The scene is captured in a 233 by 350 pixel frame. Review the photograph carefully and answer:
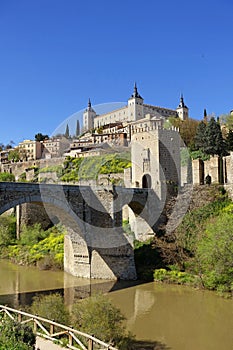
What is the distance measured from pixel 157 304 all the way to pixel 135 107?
200 ft

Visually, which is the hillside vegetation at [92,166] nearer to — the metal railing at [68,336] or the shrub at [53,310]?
the shrub at [53,310]

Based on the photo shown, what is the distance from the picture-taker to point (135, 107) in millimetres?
72688

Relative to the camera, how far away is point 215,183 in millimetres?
22719

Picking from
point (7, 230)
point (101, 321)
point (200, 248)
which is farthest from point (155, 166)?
point (101, 321)

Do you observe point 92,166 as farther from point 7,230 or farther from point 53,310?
point 53,310

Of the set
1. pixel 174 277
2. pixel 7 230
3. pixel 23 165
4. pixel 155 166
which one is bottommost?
pixel 174 277

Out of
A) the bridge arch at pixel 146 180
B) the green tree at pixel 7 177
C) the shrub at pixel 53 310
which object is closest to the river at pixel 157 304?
the shrub at pixel 53 310

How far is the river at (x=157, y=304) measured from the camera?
36.2 feet

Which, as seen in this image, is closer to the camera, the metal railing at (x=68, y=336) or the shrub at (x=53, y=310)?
the metal railing at (x=68, y=336)

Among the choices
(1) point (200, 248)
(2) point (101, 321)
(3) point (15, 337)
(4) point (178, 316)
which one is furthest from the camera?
(1) point (200, 248)

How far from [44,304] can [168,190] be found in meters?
14.9

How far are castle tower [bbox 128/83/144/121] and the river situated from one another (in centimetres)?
5365

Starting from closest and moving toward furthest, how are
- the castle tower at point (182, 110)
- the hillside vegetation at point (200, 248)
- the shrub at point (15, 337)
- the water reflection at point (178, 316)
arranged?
1. the shrub at point (15, 337)
2. the water reflection at point (178, 316)
3. the hillside vegetation at point (200, 248)
4. the castle tower at point (182, 110)

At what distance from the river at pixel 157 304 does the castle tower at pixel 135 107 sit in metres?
53.7
